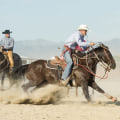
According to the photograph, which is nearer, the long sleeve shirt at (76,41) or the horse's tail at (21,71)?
the long sleeve shirt at (76,41)

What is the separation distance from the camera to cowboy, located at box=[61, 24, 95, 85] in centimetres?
950

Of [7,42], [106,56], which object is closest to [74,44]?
[106,56]

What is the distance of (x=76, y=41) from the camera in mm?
9531

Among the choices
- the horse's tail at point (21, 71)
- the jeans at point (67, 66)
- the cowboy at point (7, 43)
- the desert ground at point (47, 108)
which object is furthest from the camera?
the cowboy at point (7, 43)

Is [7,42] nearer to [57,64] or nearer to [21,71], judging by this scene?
[21,71]

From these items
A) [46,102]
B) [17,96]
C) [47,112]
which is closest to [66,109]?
[47,112]

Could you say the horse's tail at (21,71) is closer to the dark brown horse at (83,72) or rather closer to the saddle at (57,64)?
the dark brown horse at (83,72)

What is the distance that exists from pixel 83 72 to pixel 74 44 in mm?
808

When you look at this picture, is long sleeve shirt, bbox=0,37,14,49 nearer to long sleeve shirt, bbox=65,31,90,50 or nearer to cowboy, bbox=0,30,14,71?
cowboy, bbox=0,30,14,71

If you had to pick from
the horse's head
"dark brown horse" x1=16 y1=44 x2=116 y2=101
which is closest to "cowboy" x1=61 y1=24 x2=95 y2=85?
"dark brown horse" x1=16 y1=44 x2=116 y2=101

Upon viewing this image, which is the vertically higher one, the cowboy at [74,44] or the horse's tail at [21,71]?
the cowboy at [74,44]

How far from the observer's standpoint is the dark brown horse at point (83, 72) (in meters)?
9.82

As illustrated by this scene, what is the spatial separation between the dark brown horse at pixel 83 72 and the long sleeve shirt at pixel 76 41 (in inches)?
12.2

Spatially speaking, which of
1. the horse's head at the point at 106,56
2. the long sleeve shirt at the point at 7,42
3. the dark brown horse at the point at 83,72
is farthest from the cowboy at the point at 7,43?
the horse's head at the point at 106,56
